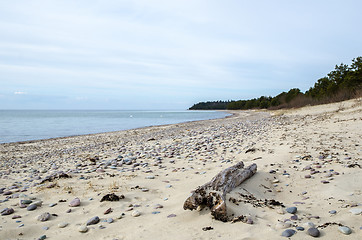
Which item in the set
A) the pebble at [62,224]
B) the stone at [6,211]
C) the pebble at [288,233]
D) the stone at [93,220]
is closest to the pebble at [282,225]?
the pebble at [288,233]

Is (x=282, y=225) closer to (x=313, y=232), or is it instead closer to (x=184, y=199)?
(x=313, y=232)

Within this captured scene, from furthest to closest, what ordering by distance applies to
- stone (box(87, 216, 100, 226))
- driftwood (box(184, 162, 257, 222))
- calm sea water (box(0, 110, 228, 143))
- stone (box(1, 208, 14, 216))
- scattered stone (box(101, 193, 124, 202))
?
calm sea water (box(0, 110, 228, 143)), scattered stone (box(101, 193, 124, 202)), stone (box(1, 208, 14, 216)), stone (box(87, 216, 100, 226)), driftwood (box(184, 162, 257, 222))

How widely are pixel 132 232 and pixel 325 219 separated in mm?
2484

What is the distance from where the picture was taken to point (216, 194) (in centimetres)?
334

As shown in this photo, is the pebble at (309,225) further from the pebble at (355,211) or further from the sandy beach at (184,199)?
the pebble at (355,211)

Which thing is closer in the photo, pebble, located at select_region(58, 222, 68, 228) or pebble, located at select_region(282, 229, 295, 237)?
pebble, located at select_region(282, 229, 295, 237)

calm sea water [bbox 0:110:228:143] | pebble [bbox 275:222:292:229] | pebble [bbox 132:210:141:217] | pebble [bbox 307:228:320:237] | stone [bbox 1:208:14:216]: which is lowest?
calm sea water [bbox 0:110:228:143]

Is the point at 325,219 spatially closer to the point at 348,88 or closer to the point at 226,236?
the point at 226,236

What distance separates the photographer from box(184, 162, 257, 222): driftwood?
3076mm

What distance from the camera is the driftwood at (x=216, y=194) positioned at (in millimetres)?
3076

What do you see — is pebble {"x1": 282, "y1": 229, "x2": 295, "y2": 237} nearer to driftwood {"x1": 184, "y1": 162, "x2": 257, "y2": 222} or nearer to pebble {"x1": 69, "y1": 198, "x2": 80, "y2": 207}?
driftwood {"x1": 184, "y1": 162, "x2": 257, "y2": 222}

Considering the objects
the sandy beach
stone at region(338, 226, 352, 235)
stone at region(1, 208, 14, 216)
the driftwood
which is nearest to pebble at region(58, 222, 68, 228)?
the sandy beach

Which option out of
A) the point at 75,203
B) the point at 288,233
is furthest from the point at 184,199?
the point at 75,203

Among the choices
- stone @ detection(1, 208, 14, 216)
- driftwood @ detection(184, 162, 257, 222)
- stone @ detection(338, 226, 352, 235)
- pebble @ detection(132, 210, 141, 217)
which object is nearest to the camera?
stone @ detection(338, 226, 352, 235)
